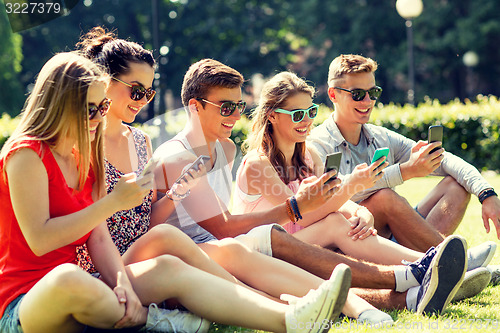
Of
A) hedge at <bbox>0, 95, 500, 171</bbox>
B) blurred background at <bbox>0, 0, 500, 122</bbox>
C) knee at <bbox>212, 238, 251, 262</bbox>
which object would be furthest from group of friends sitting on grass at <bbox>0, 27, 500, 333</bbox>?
blurred background at <bbox>0, 0, 500, 122</bbox>

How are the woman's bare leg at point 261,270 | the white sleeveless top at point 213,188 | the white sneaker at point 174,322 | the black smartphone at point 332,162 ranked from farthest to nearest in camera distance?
the white sleeveless top at point 213,188, the black smartphone at point 332,162, the woman's bare leg at point 261,270, the white sneaker at point 174,322

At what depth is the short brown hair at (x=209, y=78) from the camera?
14.7 ft

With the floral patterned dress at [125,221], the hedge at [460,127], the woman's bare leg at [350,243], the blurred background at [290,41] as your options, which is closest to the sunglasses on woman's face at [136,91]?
the floral patterned dress at [125,221]

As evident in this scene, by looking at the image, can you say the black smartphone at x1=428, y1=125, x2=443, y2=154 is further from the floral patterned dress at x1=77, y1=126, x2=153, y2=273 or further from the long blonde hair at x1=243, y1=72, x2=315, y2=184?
the floral patterned dress at x1=77, y1=126, x2=153, y2=273

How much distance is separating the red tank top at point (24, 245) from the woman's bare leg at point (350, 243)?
1.75 meters

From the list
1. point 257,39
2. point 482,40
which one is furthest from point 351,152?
point 257,39

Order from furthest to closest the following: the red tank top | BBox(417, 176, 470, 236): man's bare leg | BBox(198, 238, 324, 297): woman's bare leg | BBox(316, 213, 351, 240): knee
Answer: BBox(417, 176, 470, 236): man's bare leg
BBox(316, 213, 351, 240): knee
BBox(198, 238, 324, 297): woman's bare leg
the red tank top

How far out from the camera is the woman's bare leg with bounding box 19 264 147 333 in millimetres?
2775

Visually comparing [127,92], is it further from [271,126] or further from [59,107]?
[271,126]

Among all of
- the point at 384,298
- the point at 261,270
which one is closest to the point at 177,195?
the point at 261,270

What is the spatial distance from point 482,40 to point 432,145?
29690mm

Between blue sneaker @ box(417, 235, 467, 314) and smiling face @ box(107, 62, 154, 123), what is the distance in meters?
2.14

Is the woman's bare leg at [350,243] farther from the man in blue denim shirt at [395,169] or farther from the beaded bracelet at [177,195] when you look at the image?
the beaded bracelet at [177,195]

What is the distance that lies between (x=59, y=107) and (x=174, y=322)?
4.03ft
